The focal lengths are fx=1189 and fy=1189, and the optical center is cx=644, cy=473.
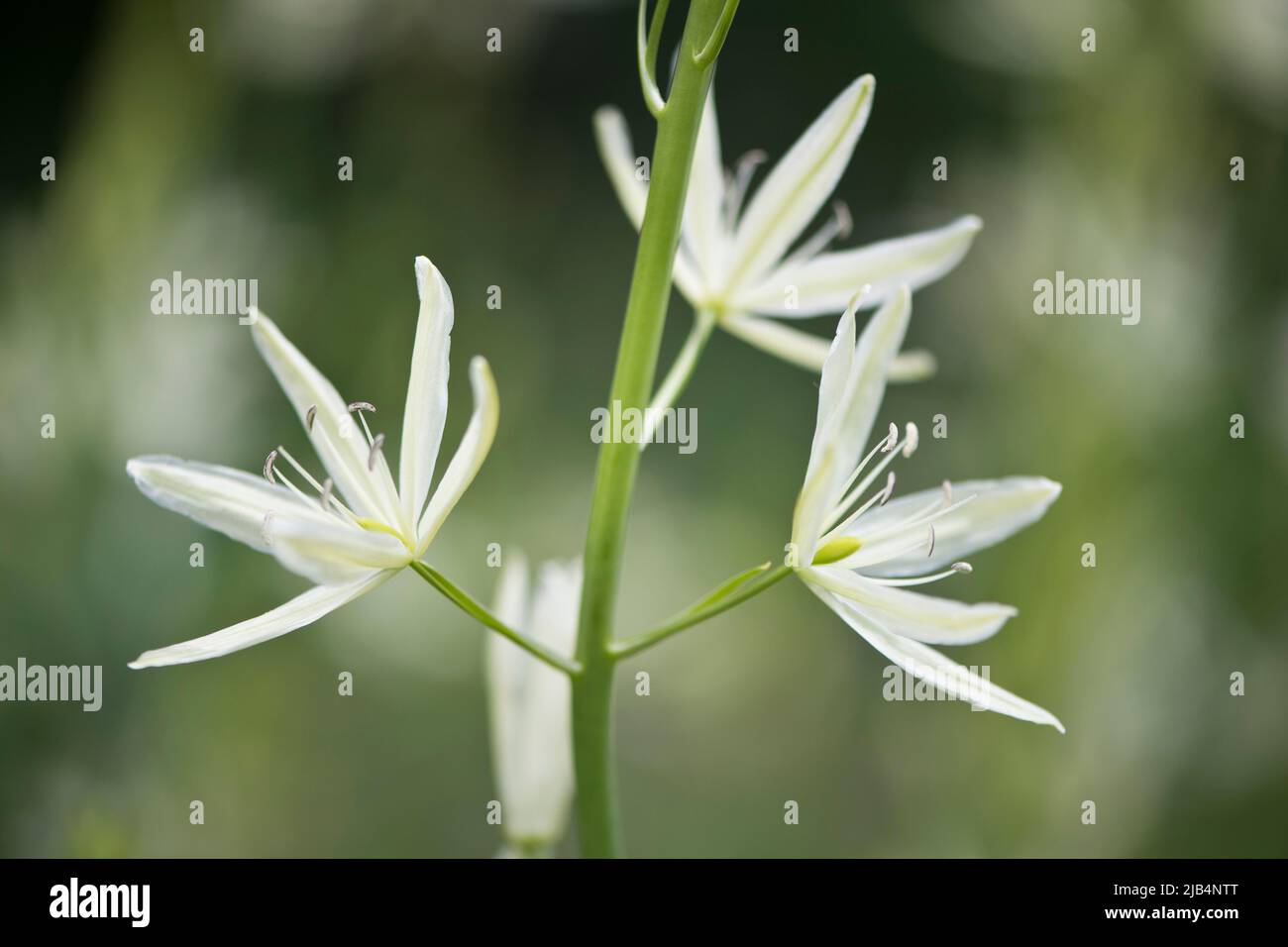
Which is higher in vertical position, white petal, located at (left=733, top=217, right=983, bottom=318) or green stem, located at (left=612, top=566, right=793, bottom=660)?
white petal, located at (left=733, top=217, right=983, bottom=318)

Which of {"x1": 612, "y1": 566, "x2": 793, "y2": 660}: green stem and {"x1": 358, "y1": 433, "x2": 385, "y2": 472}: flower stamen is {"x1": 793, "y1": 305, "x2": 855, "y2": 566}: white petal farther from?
{"x1": 358, "y1": 433, "x2": 385, "y2": 472}: flower stamen

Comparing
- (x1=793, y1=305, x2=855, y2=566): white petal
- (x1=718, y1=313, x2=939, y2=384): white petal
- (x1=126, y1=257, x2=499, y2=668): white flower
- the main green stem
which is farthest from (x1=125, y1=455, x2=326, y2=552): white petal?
(x1=718, y1=313, x2=939, y2=384): white petal

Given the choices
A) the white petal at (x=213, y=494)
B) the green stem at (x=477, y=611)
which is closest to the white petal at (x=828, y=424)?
the green stem at (x=477, y=611)

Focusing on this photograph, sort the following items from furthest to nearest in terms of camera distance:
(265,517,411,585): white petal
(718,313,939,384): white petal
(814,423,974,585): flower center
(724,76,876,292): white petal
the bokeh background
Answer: the bokeh background, (718,313,939,384): white petal, (724,76,876,292): white petal, (814,423,974,585): flower center, (265,517,411,585): white petal

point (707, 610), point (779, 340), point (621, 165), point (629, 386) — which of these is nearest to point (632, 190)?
point (621, 165)

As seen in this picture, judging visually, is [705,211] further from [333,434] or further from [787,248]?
[333,434]

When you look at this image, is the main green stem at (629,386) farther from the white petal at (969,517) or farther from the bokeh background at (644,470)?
the bokeh background at (644,470)

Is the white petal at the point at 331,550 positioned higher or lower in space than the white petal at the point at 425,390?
lower

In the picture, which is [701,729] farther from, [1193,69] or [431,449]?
[431,449]
